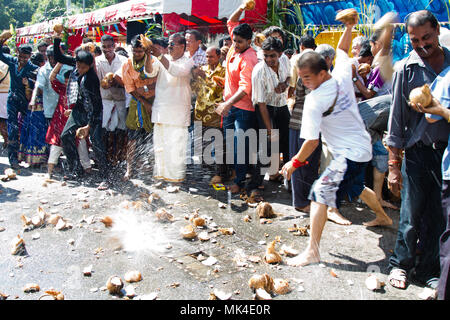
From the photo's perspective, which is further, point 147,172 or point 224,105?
point 147,172

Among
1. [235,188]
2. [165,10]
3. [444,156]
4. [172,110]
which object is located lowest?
[235,188]

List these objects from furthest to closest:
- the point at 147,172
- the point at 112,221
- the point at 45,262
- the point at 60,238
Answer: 1. the point at 147,172
2. the point at 112,221
3. the point at 60,238
4. the point at 45,262

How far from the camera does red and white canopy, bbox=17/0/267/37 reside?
9414 millimetres

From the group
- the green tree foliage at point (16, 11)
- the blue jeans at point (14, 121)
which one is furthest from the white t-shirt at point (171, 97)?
the green tree foliage at point (16, 11)

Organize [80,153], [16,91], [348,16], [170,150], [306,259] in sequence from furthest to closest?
1. [16,91]
2. [80,153]
3. [170,150]
4. [348,16]
5. [306,259]

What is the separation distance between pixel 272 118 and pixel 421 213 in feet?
8.72

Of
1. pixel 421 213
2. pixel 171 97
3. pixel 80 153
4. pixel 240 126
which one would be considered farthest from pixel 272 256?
pixel 80 153

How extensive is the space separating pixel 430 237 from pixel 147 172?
4404mm

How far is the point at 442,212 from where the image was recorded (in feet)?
10.7

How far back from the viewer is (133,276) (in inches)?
128

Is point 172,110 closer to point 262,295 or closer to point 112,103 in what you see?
point 112,103

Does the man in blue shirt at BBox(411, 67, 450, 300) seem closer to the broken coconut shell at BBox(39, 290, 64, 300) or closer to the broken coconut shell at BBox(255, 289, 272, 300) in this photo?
the broken coconut shell at BBox(255, 289, 272, 300)
